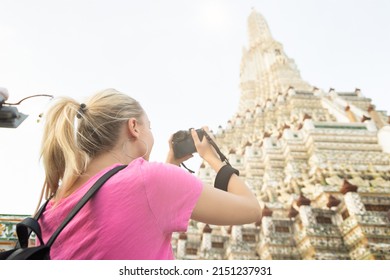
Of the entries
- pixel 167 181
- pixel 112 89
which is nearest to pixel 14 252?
pixel 167 181

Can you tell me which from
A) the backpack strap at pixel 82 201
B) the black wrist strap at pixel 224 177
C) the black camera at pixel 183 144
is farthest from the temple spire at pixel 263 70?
the backpack strap at pixel 82 201

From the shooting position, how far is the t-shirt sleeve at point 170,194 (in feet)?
3.50

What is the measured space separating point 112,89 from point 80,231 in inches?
26.1

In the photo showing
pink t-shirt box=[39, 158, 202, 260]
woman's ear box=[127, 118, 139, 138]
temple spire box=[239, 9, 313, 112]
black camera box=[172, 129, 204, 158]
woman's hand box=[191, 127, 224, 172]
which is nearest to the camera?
pink t-shirt box=[39, 158, 202, 260]

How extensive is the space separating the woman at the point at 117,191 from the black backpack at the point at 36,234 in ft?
0.09

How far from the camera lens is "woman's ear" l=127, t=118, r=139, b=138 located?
1.35 m

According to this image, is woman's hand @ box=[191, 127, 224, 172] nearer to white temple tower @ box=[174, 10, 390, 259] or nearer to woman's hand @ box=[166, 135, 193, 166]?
woman's hand @ box=[166, 135, 193, 166]

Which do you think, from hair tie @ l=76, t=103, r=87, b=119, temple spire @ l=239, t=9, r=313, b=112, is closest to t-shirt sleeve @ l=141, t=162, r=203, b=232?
hair tie @ l=76, t=103, r=87, b=119

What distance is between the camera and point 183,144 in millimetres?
1671

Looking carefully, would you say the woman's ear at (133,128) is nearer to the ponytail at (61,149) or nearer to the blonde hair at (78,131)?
the blonde hair at (78,131)

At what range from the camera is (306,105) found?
1761cm

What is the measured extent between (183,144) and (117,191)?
672mm

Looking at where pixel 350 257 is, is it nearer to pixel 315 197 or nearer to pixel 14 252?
pixel 315 197

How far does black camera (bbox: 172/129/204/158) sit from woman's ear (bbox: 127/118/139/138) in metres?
0.36
